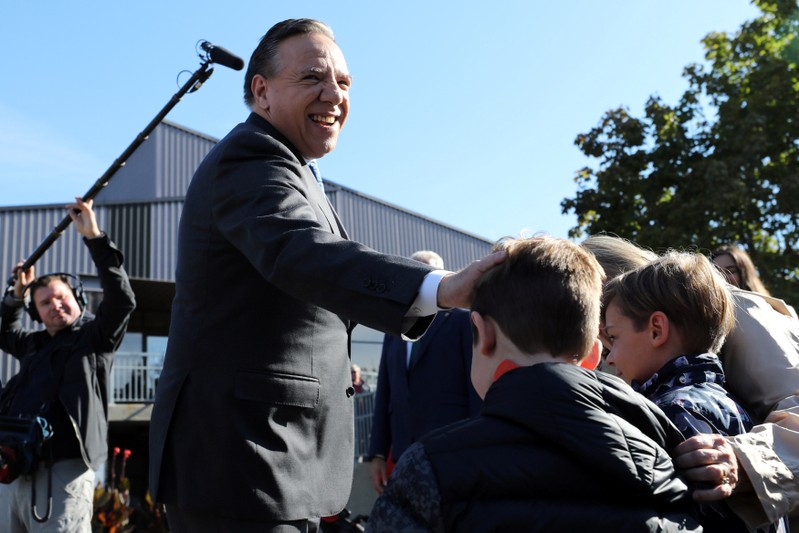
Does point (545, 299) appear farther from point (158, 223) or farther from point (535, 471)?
point (158, 223)

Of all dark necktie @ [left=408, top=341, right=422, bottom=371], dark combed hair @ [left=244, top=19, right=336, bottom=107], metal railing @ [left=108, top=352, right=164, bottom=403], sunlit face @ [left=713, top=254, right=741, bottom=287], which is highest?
dark combed hair @ [left=244, top=19, right=336, bottom=107]

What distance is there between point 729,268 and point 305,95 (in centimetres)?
334

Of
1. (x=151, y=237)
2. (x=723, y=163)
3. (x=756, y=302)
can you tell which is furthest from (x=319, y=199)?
(x=151, y=237)

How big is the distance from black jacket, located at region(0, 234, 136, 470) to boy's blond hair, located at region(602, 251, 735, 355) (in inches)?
132

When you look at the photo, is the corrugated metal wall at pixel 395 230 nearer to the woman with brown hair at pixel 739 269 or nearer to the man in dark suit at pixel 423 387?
the man in dark suit at pixel 423 387

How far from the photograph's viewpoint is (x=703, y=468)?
68.6 inches

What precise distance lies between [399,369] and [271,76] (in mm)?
3309

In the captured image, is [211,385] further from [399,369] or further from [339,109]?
[399,369]

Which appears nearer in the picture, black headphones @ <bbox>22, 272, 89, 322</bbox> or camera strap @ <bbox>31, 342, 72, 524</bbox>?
camera strap @ <bbox>31, 342, 72, 524</bbox>

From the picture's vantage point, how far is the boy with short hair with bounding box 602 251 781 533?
2.23 m

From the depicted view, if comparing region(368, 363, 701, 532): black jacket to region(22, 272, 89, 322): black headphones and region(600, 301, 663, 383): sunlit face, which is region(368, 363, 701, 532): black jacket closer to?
region(600, 301, 663, 383): sunlit face

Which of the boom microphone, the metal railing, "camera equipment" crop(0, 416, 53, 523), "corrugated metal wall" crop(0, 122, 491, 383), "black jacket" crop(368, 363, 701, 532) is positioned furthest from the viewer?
"corrugated metal wall" crop(0, 122, 491, 383)

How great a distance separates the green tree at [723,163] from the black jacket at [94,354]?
42.4 feet

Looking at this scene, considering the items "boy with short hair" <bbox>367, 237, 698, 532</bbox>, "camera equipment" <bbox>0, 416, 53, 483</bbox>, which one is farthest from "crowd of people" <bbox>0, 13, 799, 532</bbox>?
"camera equipment" <bbox>0, 416, 53, 483</bbox>
